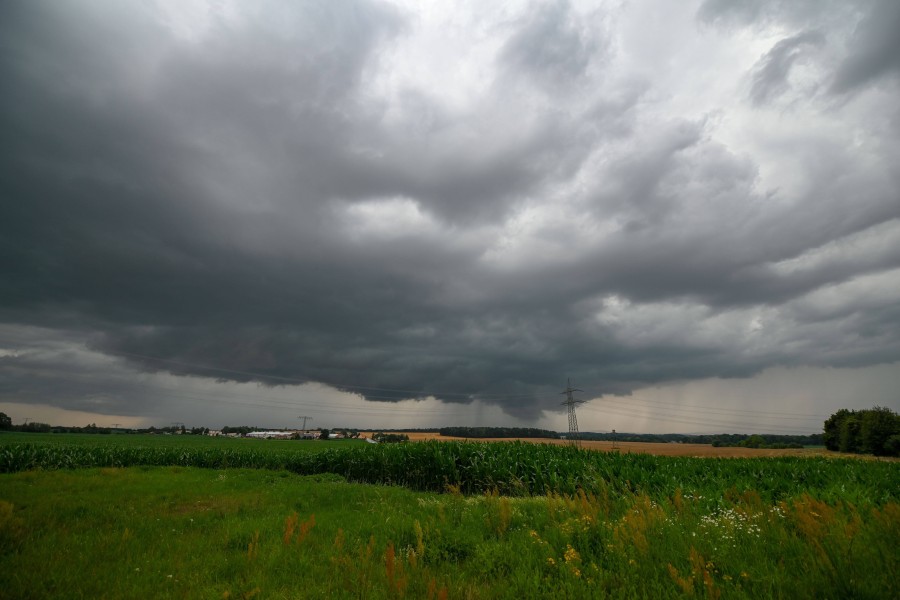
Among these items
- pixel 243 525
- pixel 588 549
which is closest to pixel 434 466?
pixel 243 525

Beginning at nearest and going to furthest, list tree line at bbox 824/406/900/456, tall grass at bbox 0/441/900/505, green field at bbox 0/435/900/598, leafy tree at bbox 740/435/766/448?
green field at bbox 0/435/900/598 → tall grass at bbox 0/441/900/505 → tree line at bbox 824/406/900/456 → leafy tree at bbox 740/435/766/448

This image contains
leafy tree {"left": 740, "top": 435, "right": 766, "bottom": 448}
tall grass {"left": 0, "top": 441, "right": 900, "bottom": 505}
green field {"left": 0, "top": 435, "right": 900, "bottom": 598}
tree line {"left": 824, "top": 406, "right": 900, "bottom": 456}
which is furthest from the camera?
leafy tree {"left": 740, "top": 435, "right": 766, "bottom": 448}

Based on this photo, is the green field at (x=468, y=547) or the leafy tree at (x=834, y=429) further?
the leafy tree at (x=834, y=429)

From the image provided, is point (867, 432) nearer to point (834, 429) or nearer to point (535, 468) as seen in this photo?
point (834, 429)

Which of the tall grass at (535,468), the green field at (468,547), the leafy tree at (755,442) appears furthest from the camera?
the leafy tree at (755,442)

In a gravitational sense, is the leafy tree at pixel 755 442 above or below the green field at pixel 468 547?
Result: below

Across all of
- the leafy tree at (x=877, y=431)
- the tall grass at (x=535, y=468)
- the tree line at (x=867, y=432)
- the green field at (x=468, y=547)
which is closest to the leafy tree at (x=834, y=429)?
the tree line at (x=867, y=432)

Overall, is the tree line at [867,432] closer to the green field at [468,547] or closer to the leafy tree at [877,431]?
the leafy tree at [877,431]

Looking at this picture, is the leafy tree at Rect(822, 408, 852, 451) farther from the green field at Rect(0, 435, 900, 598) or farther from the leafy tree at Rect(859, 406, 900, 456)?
the green field at Rect(0, 435, 900, 598)

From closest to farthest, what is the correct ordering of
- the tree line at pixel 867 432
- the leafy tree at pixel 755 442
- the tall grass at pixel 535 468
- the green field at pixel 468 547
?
1. the green field at pixel 468 547
2. the tall grass at pixel 535 468
3. the tree line at pixel 867 432
4. the leafy tree at pixel 755 442

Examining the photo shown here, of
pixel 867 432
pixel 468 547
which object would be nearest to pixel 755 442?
pixel 867 432

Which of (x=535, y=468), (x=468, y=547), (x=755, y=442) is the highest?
(x=468, y=547)

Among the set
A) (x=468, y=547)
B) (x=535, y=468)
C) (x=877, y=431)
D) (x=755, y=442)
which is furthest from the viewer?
(x=755, y=442)

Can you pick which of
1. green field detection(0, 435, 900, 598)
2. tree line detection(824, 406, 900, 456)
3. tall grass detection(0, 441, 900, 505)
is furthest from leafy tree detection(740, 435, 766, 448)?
green field detection(0, 435, 900, 598)
